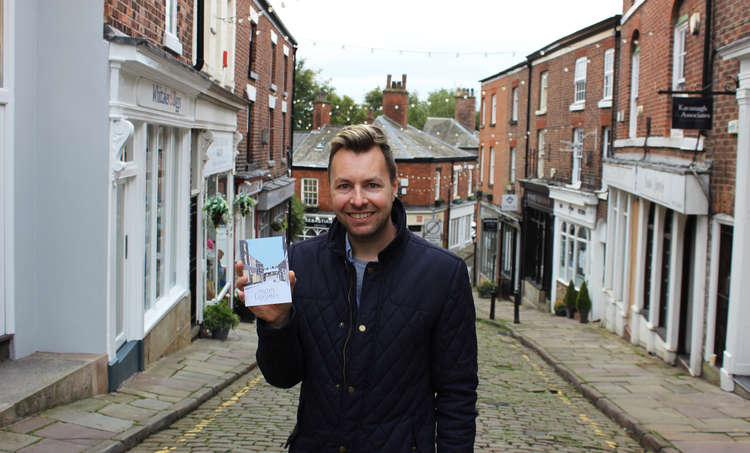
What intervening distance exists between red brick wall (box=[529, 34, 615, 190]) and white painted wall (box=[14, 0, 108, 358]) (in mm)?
15065

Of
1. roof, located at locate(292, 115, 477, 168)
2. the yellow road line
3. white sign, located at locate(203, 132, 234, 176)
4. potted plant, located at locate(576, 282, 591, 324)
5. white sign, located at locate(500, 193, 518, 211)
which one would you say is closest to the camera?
the yellow road line

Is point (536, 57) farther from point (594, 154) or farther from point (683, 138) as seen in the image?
point (683, 138)

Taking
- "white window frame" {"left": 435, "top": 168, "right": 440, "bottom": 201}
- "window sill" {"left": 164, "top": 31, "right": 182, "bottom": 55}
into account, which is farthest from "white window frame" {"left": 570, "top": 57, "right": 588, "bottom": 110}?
"white window frame" {"left": 435, "top": 168, "right": 440, "bottom": 201}

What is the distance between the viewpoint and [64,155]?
775 centimetres

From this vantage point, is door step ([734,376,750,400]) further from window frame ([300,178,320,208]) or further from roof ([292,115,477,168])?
window frame ([300,178,320,208])

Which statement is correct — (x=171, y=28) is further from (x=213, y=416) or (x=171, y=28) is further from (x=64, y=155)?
(x=213, y=416)

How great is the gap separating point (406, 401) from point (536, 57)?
84.0 ft

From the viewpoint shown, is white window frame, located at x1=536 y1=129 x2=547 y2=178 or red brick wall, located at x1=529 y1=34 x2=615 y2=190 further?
white window frame, located at x1=536 y1=129 x2=547 y2=178

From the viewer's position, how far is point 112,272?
8.02 metres

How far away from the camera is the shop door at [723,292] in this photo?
405 inches

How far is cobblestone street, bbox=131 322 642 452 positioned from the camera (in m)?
7.01

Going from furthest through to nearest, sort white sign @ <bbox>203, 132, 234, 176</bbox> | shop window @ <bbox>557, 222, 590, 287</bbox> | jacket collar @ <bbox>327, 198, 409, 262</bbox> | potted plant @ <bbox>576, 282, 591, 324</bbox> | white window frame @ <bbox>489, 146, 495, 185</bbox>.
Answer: white window frame @ <bbox>489, 146, 495, 185</bbox>, shop window @ <bbox>557, 222, 590, 287</bbox>, potted plant @ <bbox>576, 282, 591, 324</bbox>, white sign @ <bbox>203, 132, 234, 176</bbox>, jacket collar @ <bbox>327, 198, 409, 262</bbox>

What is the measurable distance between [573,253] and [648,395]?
12833 mm

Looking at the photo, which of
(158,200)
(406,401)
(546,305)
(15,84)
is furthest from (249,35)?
(406,401)
